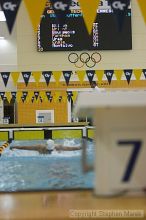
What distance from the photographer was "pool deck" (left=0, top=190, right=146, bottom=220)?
0.69 metres

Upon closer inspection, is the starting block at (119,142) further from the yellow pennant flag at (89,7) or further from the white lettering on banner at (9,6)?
the yellow pennant flag at (89,7)

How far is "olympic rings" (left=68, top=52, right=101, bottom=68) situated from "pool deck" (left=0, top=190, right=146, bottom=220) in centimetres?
946

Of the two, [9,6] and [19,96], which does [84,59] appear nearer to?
[19,96]

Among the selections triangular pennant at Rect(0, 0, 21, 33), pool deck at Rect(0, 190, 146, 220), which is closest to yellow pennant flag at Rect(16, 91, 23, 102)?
triangular pennant at Rect(0, 0, 21, 33)

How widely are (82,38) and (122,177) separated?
361 inches

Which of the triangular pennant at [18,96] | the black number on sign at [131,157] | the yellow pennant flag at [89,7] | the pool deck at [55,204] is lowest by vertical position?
the pool deck at [55,204]

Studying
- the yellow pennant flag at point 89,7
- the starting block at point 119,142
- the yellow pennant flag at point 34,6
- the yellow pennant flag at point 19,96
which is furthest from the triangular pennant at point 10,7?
the yellow pennant flag at point 19,96

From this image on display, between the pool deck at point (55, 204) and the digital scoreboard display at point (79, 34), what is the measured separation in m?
8.91

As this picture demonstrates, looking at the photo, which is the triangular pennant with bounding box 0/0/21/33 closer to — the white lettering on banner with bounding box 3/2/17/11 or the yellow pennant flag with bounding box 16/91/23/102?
the white lettering on banner with bounding box 3/2/17/11

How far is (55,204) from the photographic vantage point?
0.75 meters

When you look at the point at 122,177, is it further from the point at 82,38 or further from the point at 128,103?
the point at 82,38

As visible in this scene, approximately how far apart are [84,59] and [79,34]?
2.81 ft

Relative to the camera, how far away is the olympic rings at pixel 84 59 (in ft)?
33.3

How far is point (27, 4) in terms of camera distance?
7.23ft
